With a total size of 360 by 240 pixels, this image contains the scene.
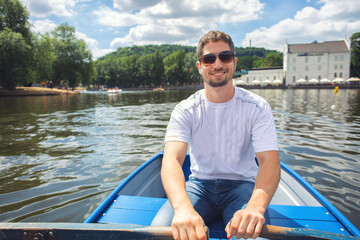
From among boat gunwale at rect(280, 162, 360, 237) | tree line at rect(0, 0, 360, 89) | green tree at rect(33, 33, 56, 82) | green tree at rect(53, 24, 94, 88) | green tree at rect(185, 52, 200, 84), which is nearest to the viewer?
boat gunwale at rect(280, 162, 360, 237)

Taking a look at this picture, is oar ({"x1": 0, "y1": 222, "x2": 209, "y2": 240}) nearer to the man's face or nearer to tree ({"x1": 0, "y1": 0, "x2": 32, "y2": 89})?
the man's face

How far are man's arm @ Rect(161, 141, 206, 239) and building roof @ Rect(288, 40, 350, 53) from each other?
80470 millimetres

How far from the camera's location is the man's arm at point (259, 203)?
162cm

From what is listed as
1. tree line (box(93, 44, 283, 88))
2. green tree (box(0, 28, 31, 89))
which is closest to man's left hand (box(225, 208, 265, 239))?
green tree (box(0, 28, 31, 89))

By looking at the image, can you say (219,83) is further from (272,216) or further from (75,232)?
(75,232)

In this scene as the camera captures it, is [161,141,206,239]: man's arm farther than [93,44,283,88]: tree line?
No

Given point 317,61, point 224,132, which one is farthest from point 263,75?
point 224,132

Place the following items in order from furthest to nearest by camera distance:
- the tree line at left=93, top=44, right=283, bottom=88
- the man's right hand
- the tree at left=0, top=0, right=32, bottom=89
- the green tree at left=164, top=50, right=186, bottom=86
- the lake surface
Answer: the tree line at left=93, top=44, right=283, bottom=88 < the green tree at left=164, top=50, right=186, bottom=86 < the tree at left=0, top=0, right=32, bottom=89 < the lake surface < the man's right hand

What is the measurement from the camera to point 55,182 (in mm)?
5102

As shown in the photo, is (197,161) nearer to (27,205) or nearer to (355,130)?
(27,205)

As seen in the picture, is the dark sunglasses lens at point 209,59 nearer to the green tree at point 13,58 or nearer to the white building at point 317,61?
the green tree at point 13,58

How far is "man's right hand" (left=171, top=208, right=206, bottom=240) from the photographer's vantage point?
1532 millimetres

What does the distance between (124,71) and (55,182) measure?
104550mm

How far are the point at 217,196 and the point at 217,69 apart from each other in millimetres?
1288
